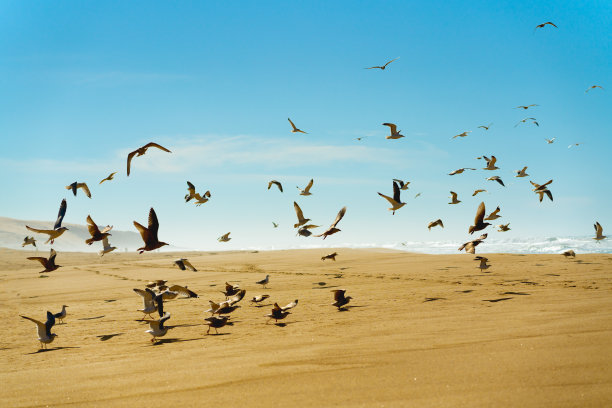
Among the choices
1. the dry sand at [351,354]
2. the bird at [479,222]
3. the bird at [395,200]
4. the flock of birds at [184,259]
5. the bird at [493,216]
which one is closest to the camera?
the dry sand at [351,354]

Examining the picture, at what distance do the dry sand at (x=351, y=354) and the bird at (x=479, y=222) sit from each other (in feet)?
4.55

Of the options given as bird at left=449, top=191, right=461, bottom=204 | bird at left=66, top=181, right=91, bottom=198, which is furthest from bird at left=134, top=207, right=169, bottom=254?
bird at left=449, top=191, right=461, bottom=204

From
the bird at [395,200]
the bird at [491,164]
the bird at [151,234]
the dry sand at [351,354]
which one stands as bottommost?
the dry sand at [351,354]

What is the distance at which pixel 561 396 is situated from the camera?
353 centimetres

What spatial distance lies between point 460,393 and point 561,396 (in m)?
0.78

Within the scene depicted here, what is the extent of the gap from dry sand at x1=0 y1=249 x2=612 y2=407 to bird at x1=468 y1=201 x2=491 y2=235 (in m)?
1.39

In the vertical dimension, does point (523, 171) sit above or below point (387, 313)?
above

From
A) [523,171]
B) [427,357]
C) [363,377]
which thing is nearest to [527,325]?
[427,357]

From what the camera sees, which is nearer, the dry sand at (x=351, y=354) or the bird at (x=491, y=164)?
the dry sand at (x=351, y=354)

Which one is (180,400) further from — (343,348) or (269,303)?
(269,303)

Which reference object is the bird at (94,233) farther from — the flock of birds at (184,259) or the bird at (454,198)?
the bird at (454,198)

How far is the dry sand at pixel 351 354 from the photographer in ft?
12.4

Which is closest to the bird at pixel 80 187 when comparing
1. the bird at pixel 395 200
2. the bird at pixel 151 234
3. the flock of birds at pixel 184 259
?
the flock of birds at pixel 184 259

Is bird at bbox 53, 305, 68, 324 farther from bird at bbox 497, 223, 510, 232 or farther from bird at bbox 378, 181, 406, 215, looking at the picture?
bird at bbox 497, 223, 510, 232
